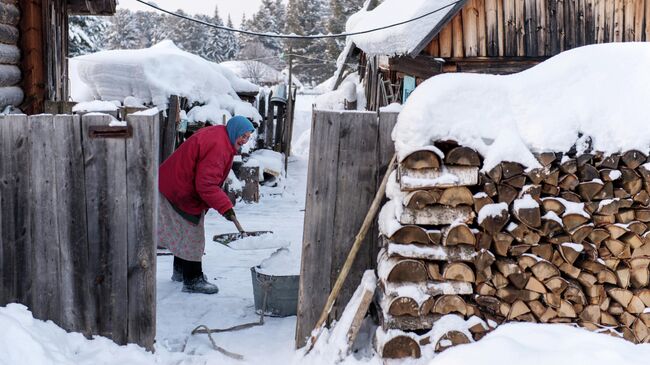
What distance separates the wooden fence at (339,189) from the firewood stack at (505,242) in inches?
17.8

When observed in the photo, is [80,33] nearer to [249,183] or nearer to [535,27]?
[249,183]

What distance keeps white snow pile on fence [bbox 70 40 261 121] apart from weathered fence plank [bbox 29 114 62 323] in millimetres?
7491

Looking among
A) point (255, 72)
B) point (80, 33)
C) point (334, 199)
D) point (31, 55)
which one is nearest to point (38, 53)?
point (31, 55)

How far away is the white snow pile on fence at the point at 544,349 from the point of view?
10.9 feet

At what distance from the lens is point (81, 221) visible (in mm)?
4254

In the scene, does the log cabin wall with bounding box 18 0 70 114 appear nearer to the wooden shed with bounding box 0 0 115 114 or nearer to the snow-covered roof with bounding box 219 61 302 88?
the wooden shed with bounding box 0 0 115 114

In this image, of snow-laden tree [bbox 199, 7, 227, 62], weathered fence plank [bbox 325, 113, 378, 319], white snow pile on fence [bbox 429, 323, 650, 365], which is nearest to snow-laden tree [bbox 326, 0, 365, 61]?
snow-laden tree [bbox 199, 7, 227, 62]

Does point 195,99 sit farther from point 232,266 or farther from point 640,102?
point 640,102

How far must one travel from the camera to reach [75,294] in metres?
4.33

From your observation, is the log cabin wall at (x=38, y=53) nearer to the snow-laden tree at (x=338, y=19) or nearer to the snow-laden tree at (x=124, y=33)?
the snow-laden tree at (x=338, y=19)

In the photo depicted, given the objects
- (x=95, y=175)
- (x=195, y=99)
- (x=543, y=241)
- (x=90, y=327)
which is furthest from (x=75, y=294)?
(x=195, y=99)

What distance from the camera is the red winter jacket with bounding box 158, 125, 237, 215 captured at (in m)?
5.29

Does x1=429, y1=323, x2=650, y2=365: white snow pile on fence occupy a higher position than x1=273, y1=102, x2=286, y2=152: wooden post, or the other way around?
x1=273, y1=102, x2=286, y2=152: wooden post

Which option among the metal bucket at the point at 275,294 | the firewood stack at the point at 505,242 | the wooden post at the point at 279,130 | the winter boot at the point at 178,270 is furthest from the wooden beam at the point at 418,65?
the wooden post at the point at 279,130
